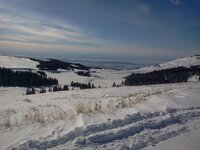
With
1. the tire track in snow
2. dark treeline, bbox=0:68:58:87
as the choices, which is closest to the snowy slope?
the tire track in snow

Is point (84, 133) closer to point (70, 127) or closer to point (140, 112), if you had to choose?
point (70, 127)

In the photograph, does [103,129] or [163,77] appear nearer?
[103,129]

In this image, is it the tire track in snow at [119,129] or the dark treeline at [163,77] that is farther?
the dark treeline at [163,77]

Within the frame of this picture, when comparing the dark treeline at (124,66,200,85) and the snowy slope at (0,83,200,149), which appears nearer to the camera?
the snowy slope at (0,83,200,149)

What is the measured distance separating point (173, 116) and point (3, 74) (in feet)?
441

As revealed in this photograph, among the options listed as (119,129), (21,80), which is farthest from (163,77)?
(119,129)

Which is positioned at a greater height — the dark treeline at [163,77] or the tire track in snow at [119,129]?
the tire track in snow at [119,129]

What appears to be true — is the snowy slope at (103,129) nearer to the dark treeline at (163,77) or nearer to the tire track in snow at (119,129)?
the tire track in snow at (119,129)

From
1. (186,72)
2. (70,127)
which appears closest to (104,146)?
(70,127)

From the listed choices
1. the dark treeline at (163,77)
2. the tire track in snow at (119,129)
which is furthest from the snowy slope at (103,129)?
the dark treeline at (163,77)

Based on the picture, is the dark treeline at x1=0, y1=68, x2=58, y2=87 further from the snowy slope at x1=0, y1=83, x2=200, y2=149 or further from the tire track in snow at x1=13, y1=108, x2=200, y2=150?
the tire track in snow at x1=13, y1=108, x2=200, y2=150

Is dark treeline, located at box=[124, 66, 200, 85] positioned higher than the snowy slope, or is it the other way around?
the snowy slope

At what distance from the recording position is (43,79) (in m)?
141

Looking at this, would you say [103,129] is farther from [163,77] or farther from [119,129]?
[163,77]
